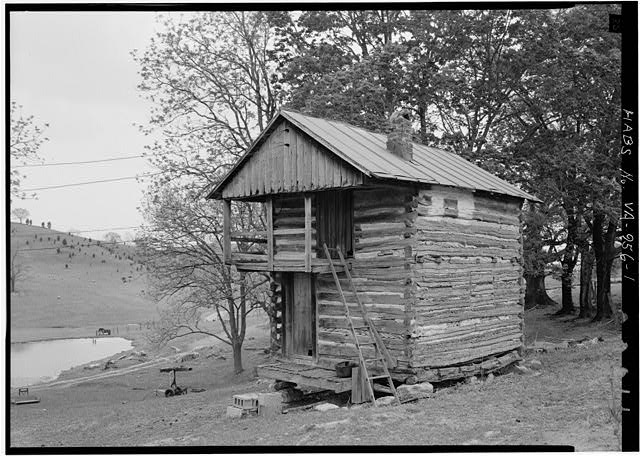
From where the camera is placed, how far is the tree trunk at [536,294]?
2789 centimetres

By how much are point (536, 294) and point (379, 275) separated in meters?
15.6

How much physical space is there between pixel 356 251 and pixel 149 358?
2056 centimetres

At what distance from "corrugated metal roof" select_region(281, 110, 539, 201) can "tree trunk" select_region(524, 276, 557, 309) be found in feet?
35.6

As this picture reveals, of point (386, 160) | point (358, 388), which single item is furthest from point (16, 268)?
point (386, 160)

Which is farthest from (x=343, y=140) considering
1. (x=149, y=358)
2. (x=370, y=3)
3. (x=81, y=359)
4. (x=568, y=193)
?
(x=149, y=358)

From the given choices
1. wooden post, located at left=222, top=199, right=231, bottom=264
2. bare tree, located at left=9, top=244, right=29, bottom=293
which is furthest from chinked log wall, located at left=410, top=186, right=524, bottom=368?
bare tree, located at left=9, top=244, right=29, bottom=293

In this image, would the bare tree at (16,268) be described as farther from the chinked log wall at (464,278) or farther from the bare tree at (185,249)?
the bare tree at (185,249)

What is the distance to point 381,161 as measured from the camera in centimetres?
1446

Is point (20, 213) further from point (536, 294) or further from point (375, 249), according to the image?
point (536, 294)

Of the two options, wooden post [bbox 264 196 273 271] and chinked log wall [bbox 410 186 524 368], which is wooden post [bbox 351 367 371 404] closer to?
chinked log wall [bbox 410 186 524 368]

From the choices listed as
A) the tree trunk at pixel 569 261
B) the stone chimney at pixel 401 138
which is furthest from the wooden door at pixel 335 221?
the tree trunk at pixel 569 261

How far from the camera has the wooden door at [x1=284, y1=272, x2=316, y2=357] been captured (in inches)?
632

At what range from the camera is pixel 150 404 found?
733 inches

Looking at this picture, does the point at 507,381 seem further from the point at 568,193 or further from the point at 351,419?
the point at 568,193
